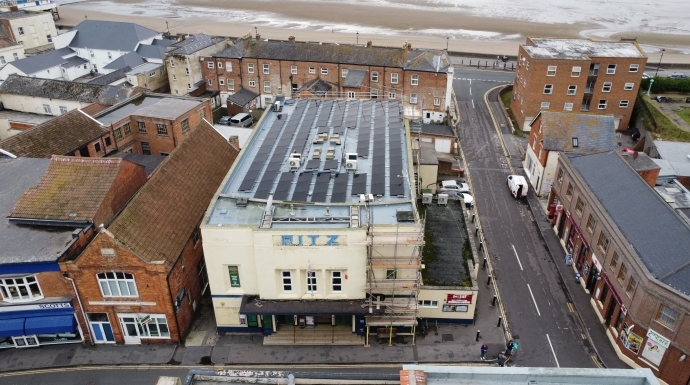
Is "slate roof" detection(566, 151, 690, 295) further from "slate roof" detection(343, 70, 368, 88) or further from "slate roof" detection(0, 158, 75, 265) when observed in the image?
"slate roof" detection(0, 158, 75, 265)

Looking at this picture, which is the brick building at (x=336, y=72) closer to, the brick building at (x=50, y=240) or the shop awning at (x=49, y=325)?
the brick building at (x=50, y=240)

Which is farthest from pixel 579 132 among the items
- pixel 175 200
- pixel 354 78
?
pixel 175 200

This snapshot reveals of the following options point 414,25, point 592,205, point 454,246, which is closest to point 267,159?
point 454,246

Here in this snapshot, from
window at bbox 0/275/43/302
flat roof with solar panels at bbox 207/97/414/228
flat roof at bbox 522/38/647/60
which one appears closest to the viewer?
window at bbox 0/275/43/302

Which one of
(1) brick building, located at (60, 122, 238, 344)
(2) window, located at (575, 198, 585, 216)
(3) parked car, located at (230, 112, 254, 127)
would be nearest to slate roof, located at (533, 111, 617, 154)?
(2) window, located at (575, 198, 585, 216)

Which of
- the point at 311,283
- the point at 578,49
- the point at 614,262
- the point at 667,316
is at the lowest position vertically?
the point at 614,262

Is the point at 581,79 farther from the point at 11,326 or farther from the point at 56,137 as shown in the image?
the point at 11,326

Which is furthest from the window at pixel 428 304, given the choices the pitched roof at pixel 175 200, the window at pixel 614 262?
the pitched roof at pixel 175 200
